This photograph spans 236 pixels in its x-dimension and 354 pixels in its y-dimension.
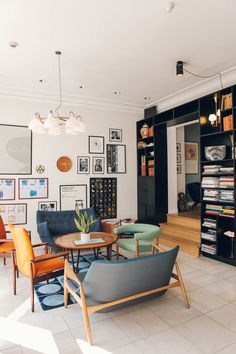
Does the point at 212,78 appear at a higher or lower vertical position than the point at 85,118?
higher

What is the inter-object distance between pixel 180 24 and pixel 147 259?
2.70 m

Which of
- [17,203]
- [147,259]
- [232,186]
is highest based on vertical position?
[232,186]

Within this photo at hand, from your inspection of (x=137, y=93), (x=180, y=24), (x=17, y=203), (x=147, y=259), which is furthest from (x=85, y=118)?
(x=147, y=259)

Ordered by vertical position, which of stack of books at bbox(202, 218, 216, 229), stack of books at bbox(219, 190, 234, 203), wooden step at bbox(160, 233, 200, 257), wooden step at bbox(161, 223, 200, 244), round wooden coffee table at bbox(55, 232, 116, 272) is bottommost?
wooden step at bbox(160, 233, 200, 257)

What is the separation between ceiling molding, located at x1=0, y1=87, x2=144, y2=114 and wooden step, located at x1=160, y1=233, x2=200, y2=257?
3.20m

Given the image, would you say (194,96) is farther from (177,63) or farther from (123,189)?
(123,189)

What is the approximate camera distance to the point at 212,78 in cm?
460

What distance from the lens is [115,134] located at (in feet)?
20.2

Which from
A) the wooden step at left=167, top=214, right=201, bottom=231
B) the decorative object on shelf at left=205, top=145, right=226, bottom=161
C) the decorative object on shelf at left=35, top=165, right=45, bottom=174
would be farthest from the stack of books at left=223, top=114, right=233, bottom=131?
the decorative object on shelf at left=35, top=165, right=45, bottom=174

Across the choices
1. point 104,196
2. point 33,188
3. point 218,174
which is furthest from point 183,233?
point 33,188

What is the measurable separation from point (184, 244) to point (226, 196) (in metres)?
1.32

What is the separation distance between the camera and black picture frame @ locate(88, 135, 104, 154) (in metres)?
5.86

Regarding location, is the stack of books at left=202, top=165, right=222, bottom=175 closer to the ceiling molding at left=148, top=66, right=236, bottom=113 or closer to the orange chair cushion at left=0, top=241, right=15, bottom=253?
the ceiling molding at left=148, top=66, right=236, bottom=113

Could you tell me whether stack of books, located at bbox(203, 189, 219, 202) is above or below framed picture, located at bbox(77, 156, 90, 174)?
below
